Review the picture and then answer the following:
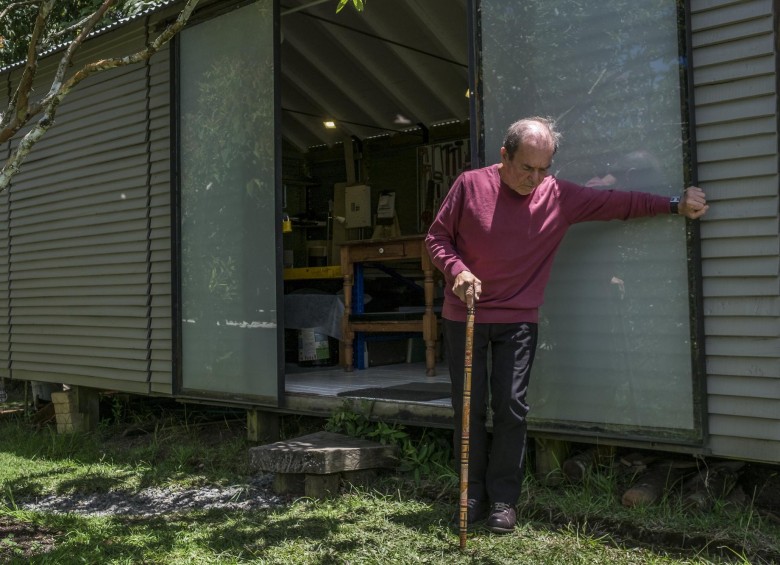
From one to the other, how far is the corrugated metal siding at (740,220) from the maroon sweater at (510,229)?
0.97 feet

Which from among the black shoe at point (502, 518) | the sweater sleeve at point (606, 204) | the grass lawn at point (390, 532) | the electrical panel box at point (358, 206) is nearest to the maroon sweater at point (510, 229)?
the sweater sleeve at point (606, 204)

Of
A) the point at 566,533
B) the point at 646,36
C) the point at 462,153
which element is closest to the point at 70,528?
the point at 566,533

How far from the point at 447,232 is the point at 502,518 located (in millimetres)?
1318

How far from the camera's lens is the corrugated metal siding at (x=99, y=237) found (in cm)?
656

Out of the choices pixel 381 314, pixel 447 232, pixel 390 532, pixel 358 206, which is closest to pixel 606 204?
pixel 447 232

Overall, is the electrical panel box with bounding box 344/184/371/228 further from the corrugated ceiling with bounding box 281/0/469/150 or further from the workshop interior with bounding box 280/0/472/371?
the corrugated ceiling with bounding box 281/0/469/150

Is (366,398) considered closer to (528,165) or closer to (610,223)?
(610,223)

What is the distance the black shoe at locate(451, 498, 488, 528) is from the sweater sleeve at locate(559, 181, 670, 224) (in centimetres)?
138

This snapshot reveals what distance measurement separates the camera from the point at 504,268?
381cm

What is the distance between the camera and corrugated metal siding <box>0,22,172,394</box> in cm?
656

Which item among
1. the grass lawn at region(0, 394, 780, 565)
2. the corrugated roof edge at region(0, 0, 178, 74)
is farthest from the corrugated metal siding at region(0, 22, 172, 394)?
the grass lawn at region(0, 394, 780, 565)

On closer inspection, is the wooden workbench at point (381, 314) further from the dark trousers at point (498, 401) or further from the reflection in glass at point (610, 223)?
the dark trousers at point (498, 401)

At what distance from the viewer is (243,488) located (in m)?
4.92

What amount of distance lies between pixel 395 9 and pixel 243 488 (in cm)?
444
